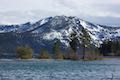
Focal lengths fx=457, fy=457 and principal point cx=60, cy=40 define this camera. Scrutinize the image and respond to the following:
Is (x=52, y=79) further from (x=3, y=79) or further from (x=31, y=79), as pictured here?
(x=3, y=79)

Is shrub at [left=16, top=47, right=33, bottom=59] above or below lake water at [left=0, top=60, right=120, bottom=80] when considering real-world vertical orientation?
above

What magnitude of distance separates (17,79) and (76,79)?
28.0 feet

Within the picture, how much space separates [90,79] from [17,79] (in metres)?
10.5

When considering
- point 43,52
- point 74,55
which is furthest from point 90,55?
point 43,52

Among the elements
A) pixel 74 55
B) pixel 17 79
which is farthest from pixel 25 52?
pixel 17 79

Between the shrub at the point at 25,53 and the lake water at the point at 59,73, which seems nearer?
the lake water at the point at 59,73

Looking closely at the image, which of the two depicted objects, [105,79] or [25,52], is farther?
[25,52]

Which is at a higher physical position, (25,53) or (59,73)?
(25,53)

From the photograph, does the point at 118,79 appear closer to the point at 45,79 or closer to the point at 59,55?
the point at 45,79

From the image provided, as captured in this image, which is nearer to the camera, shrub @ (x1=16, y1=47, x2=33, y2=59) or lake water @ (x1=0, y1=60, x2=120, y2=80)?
lake water @ (x1=0, y1=60, x2=120, y2=80)

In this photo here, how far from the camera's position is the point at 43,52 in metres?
192

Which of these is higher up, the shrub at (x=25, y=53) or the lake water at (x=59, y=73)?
the shrub at (x=25, y=53)

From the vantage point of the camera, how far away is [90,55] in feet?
654

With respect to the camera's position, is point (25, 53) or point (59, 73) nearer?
point (59, 73)
